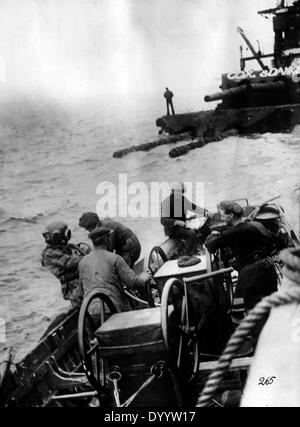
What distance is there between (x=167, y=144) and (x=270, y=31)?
910 cm

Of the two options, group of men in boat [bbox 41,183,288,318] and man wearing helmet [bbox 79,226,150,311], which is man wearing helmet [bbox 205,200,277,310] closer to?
group of men in boat [bbox 41,183,288,318]

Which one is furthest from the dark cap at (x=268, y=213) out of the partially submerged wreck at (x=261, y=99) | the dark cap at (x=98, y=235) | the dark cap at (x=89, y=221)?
the partially submerged wreck at (x=261, y=99)

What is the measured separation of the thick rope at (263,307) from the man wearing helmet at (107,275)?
94.9 inches

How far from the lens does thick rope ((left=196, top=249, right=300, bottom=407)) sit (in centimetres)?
174

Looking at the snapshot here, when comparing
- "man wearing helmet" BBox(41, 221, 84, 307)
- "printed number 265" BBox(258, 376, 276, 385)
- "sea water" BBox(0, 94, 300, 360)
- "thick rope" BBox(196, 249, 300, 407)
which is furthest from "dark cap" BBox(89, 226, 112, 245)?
"sea water" BBox(0, 94, 300, 360)

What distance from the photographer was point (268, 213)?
6.76m

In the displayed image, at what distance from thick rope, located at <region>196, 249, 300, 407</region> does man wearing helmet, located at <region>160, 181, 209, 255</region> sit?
5.02m

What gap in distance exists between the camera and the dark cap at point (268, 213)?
648 cm

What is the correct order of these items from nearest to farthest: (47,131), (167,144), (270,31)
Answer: (167,144), (270,31), (47,131)

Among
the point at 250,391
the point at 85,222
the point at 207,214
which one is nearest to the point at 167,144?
the point at 207,214

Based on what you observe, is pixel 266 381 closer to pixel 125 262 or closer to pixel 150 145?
pixel 125 262

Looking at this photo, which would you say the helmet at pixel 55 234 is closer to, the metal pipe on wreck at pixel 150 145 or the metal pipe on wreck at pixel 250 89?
the metal pipe on wreck at pixel 250 89
